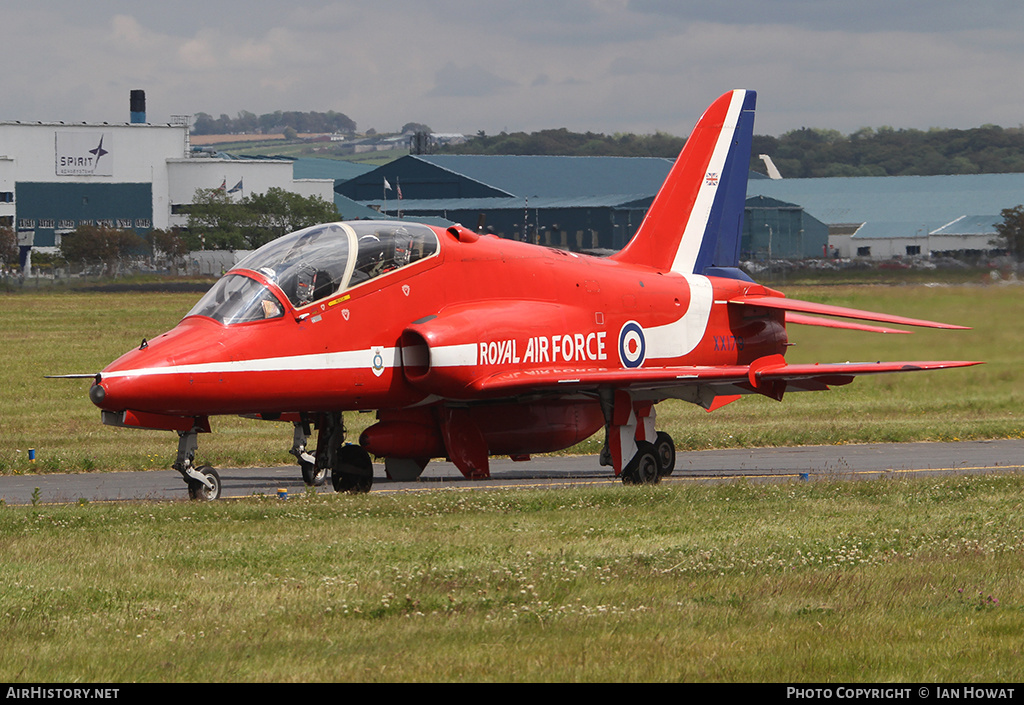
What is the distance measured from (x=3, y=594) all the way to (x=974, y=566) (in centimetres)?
765

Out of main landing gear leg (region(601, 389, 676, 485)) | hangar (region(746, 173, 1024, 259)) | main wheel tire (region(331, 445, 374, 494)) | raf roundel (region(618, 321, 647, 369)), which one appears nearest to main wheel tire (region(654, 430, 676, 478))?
main landing gear leg (region(601, 389, 676, 485))

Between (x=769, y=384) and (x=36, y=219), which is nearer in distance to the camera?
(x=769, y=384)

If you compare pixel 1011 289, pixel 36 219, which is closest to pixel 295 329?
pixel 1011 289

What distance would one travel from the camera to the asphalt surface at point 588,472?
1822cm

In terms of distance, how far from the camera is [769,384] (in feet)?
58.7

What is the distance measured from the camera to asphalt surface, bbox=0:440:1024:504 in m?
18.2

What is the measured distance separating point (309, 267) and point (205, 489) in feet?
9.96

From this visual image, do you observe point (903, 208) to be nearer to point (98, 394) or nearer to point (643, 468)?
point (643, 468)

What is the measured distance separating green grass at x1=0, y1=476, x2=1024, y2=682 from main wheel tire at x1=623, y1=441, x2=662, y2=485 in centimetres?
296

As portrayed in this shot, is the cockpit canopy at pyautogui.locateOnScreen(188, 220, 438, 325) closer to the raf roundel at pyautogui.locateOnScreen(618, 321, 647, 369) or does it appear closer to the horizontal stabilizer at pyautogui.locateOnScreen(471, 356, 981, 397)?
the horizontal stabilizer at pyautogui.locateOnScreen(471, 356, 981, 397)

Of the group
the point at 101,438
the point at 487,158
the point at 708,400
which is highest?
the point at 487,158

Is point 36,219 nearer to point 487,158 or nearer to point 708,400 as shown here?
point 487,158

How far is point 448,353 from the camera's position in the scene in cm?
1642
